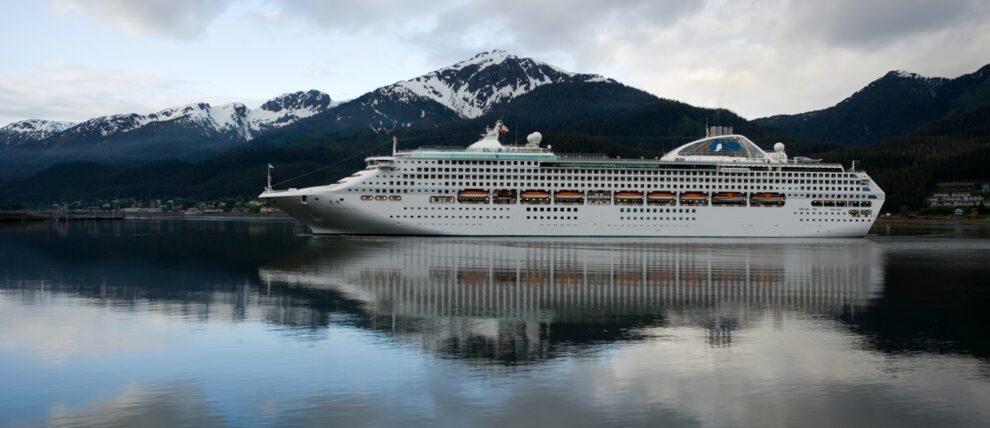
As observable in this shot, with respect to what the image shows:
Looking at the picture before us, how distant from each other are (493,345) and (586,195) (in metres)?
42.5

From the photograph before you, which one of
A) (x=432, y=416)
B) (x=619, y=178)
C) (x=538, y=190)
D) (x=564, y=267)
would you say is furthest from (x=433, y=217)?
(x=432, y=416)

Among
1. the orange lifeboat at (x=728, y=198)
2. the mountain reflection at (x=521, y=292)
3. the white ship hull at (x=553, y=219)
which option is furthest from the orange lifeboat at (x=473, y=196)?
the orange lifeboat at (x=728, y=198)

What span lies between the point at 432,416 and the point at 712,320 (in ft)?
37.0

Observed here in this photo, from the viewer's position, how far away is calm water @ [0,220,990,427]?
1305cm

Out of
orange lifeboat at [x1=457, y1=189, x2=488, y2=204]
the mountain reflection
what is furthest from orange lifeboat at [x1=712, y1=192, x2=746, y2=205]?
orange lifeboat at [x1=457, y1=189, x2=488, y2=204]

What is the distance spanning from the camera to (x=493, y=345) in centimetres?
1789

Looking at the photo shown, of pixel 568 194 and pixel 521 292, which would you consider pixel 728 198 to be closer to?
pixel 568 194

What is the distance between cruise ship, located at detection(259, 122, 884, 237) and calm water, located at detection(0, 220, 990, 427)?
20.7m

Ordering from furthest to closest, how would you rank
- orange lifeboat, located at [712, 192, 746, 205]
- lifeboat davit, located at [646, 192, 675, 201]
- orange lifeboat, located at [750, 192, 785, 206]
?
1. orange lifeboat, located at [750, 192, 785, 206]
2. orange lifeboat, located at [712, 192, 746, 205]
3. lifeboat davit, located at [646, 192, 675, 201]

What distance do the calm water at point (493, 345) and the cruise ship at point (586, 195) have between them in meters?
20.7

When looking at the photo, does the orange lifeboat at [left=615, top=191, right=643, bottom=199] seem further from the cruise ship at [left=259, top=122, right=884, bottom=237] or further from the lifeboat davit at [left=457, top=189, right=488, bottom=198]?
the lifeboat davit at [left=457, top=189, right=488, bottom=198]

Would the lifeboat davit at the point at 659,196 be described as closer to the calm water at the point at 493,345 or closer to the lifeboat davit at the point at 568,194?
the lifeboat davit at the point at 568,194

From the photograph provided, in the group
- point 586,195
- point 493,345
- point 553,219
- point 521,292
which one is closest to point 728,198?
point 586,195

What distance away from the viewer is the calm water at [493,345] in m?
13.1
